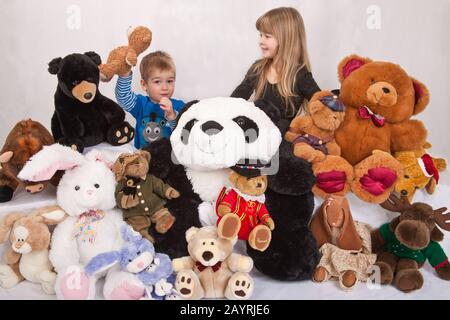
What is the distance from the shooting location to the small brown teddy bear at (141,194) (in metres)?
1.49

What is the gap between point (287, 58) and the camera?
1.96 meters

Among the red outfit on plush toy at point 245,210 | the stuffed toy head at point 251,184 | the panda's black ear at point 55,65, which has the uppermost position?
the panda's black ear at point 55,65

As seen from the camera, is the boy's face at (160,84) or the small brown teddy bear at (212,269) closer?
the small brown teddy bear at (212,269)

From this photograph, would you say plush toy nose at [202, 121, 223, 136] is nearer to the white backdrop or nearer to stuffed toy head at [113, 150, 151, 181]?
stuffed toy head at [113, 150, 151, 181]

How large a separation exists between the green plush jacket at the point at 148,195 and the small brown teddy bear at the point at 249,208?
0.17m

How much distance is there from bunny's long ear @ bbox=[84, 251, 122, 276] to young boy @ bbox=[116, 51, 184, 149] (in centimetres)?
67

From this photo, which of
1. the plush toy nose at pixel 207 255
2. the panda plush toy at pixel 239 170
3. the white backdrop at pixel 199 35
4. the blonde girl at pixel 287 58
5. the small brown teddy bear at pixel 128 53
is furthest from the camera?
the white backdrop at pixel 199 35

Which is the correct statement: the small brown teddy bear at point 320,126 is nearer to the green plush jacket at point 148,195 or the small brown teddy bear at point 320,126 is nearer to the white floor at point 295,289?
the white floor at point 295,289

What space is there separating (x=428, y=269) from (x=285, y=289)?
1.60 ft

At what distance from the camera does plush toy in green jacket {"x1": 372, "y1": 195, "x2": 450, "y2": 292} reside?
4.85 feet

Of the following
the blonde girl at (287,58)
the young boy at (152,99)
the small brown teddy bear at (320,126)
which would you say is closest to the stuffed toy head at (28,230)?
the young boy at (152,99)

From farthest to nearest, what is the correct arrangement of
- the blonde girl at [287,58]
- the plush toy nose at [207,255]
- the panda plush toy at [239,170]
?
1. the blonde girl at [287,58]
2. the panda plush toy at [239,170]
3. the plush toy nose at [207,255]

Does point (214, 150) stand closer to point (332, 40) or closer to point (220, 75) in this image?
point (220, 75)

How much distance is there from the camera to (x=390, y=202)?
1.63 meters
